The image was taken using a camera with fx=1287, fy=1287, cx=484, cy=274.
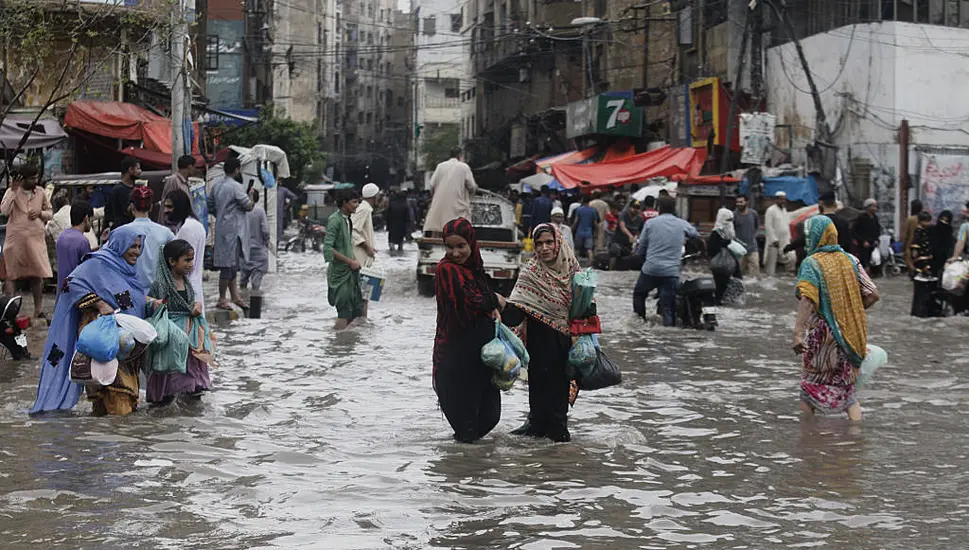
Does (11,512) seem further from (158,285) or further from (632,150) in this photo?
(632,150)

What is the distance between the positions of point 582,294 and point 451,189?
1047cm

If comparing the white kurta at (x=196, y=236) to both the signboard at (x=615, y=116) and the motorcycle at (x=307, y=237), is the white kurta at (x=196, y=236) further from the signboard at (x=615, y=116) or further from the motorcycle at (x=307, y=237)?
the signboard at (x=615, y=116)

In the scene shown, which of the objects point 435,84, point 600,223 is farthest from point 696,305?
point 435,84

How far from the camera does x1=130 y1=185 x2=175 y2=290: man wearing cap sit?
28.7 feet

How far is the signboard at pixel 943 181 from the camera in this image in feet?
88.6

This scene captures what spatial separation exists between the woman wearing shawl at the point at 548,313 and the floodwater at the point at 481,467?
0.38m

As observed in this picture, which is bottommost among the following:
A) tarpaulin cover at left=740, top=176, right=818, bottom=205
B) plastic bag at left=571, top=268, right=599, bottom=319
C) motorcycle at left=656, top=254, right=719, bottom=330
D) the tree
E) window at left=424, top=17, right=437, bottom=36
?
motorcycle at left=656, top=254, right=719, bottom=330

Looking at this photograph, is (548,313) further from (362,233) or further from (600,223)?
(600,223)

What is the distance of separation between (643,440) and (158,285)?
133 inches

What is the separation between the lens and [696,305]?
50.1 feet

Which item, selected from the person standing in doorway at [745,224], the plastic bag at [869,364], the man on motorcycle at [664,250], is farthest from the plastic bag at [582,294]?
the person standing in doorway at [745,224]

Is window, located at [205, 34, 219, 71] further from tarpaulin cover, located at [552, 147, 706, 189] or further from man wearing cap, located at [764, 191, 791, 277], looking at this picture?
man wearing cap, located at [764, 191, 791, 277]

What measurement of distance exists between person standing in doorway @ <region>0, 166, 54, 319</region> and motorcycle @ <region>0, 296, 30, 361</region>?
195cm

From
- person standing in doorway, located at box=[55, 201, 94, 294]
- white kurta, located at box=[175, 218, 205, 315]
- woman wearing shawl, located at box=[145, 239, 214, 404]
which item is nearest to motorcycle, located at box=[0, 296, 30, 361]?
person standing in doorway, located at box=[55, 201, 94, 294]
